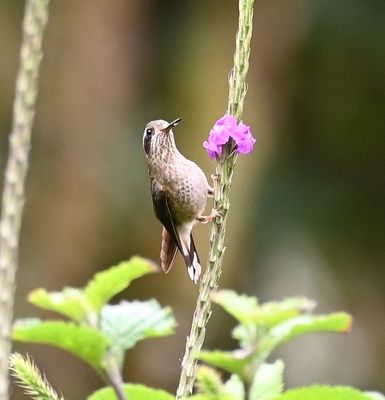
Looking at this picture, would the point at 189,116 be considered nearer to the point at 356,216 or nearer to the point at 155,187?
the point at 356,216

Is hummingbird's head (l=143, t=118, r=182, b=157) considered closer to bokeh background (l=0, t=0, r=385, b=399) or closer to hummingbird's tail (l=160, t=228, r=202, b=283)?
hummingbird's tail (l=160, t=228, r=202, b=283)

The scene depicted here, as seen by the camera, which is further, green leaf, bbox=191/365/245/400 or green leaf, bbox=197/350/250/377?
green leaf, bbox=197/350/250/377

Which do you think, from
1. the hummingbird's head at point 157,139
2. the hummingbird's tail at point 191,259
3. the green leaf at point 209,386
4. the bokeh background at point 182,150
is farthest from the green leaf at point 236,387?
the bokeh background at point 182,150

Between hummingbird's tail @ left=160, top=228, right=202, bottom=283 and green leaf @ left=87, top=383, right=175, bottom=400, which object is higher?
hummingbird's tail @ left=160, top=228, right=202, bottom=283

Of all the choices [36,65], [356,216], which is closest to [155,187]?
[36,65]

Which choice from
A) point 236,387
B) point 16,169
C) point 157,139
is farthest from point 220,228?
point 157,139

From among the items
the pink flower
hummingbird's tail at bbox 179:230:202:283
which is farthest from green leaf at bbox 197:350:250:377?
hummingbird's tail at bbox 179:230:202:283
